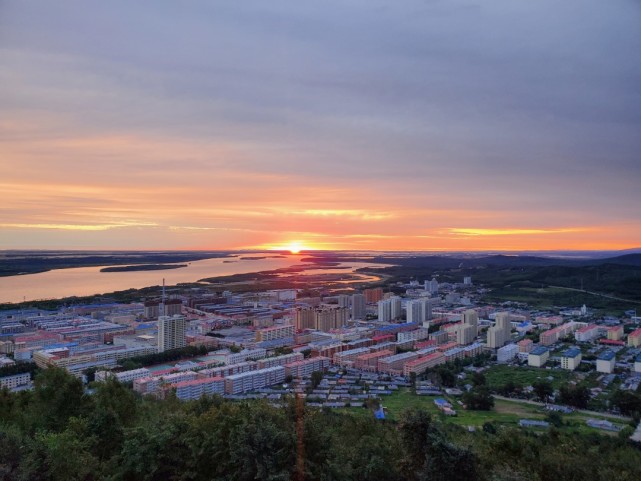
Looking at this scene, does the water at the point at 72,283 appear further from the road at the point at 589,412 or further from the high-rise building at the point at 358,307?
the road at the point at 589,412

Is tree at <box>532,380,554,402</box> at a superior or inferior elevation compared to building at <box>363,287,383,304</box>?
inferior

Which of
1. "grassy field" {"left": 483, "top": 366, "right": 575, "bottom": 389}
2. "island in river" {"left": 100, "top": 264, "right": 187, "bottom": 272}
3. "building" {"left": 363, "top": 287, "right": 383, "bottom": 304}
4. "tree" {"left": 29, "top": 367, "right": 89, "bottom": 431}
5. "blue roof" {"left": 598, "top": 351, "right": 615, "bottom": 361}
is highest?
"tree" {"left": 29, "top": 367, "right": 89, "bottom": 431}

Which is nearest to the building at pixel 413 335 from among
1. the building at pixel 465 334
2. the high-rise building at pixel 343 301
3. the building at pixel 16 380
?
the building at pixel 465 334

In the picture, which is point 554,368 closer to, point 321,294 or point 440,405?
point 440,405

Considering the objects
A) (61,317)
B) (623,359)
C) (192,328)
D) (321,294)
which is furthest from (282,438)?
(321,294)

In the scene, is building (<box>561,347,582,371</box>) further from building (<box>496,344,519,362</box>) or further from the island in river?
the island in river

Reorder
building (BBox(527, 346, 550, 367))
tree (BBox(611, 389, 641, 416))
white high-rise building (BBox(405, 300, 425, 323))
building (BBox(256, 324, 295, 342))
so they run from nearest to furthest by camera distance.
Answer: tree (BBox(611, 389, 641, 416)) → building (BBox(527, 346, 550, 367)) → building (BBox(256, 324, 295, 342)) → white high-rise building (BBox(405, 300, 425, 323))

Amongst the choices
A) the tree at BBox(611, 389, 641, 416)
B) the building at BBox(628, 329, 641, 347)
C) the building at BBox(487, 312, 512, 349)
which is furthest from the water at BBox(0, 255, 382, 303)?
the tree at BBox(611, 389, 641, 416)

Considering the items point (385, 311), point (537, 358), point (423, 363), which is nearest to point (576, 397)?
point (537, 358)
